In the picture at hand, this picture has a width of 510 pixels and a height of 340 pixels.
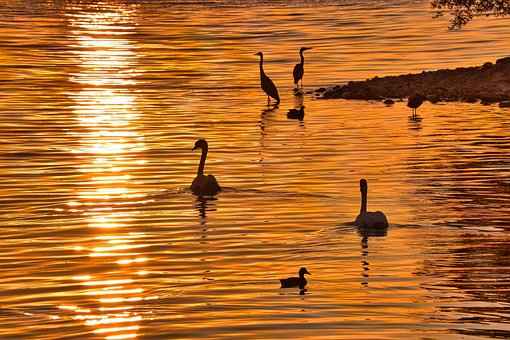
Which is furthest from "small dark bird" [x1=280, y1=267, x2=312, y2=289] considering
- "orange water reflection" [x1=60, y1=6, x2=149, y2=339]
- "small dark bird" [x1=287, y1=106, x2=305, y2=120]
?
"small dark bird" [x1=287, y1=106, x2=305, y2=120]

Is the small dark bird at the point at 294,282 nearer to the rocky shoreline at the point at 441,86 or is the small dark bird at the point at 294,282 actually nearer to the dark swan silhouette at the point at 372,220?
the dark swan silhouette at the point at 372,220

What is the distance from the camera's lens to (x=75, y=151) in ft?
120

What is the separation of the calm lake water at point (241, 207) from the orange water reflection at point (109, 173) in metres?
0.06

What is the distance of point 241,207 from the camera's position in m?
27.7

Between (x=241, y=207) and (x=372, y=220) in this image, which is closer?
(x=372, y=220)

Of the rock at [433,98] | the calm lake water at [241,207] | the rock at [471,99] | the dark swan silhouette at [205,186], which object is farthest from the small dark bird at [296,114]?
the dark swan silhouette at [205,186]

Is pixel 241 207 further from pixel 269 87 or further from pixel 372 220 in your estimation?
pixel 269 87

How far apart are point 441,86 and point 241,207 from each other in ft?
76.8

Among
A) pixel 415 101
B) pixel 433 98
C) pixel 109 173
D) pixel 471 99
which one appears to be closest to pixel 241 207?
pixel 109 173

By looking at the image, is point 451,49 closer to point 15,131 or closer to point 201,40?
point 201,40

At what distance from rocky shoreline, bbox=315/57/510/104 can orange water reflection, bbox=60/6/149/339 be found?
283 inches

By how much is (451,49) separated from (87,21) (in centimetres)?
2977

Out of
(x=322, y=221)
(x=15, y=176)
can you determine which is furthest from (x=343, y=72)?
(x=322, y=221)

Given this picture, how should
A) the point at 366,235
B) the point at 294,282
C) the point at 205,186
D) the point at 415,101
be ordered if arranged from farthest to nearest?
1. the point at 415,101
2. the point at 205,186
3. the point at 366,235
4. the point at 294,282
